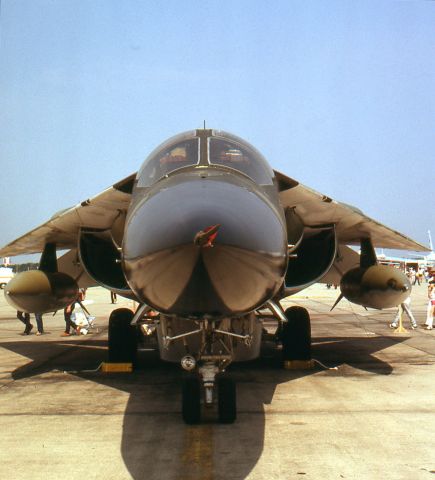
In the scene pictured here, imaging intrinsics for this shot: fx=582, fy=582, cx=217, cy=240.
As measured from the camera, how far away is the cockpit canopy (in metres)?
6.53

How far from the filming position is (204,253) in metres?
4.02

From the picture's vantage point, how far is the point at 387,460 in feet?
15.7

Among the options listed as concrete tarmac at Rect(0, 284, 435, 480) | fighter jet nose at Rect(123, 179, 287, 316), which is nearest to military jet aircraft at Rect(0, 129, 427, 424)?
fighter jet nose at Rect(123, 179, 287, 316)

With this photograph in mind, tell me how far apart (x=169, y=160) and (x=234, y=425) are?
9.81 ft

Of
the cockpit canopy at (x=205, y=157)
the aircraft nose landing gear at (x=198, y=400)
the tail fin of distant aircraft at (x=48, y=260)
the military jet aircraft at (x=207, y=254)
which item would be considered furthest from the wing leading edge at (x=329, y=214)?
the tail fin of distant aircraft at (x=48, y=260)

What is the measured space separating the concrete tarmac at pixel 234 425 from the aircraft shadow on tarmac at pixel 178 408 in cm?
2

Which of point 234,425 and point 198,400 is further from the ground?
→ point 198,400

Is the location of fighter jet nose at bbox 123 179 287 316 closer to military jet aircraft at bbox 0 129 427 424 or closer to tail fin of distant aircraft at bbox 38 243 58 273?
military jet aircraft at bbox 0 129 427 424

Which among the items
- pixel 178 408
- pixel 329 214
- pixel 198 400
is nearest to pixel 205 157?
pixel 198 400

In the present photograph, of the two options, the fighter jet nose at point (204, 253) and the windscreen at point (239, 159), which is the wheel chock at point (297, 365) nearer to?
the windscreen at point (239, 159)

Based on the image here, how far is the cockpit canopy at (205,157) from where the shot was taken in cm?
653

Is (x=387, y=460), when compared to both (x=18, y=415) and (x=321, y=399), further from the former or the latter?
(x=18, y=415)

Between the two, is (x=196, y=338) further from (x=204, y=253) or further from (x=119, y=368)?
(x=119, y=368)

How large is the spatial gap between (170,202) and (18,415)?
3521 millimetres
